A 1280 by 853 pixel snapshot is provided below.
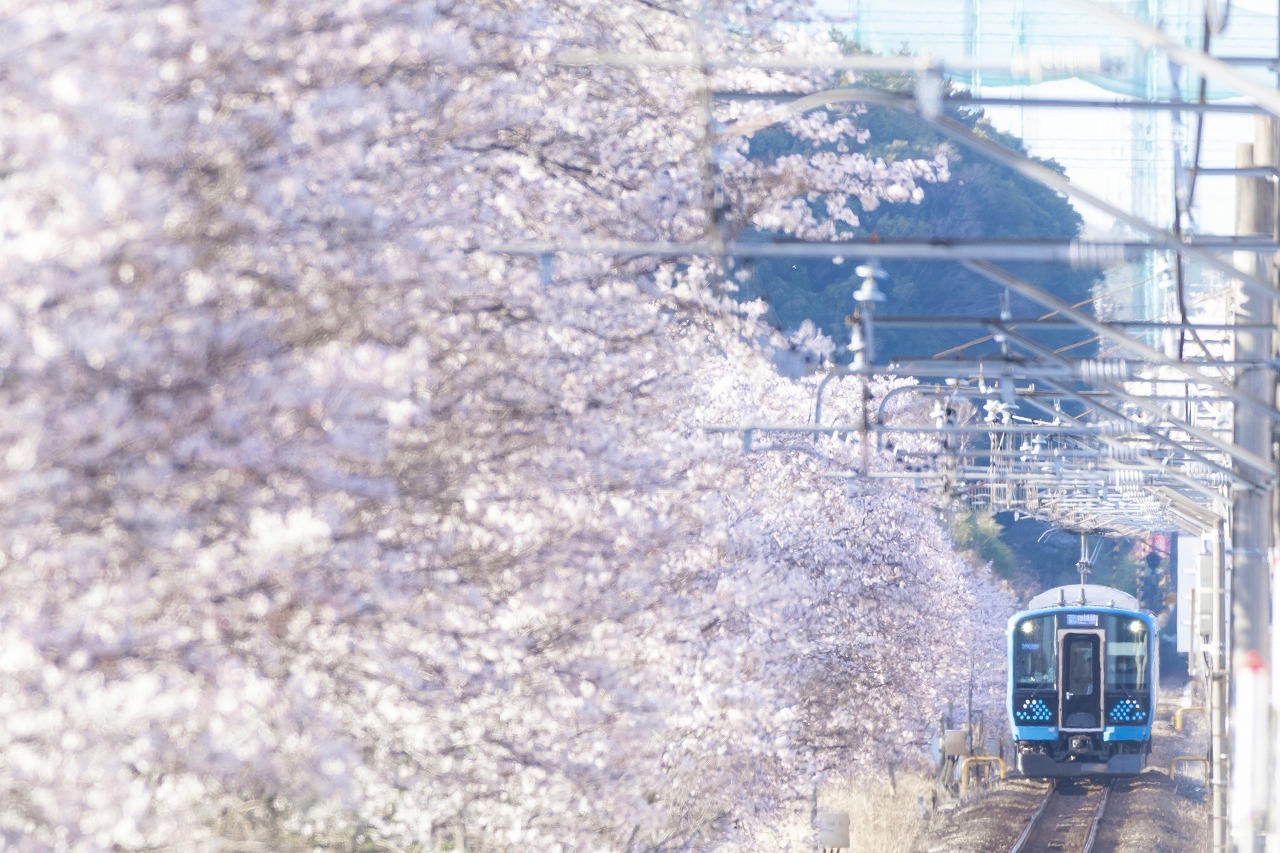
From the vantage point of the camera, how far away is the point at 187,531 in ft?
17.9

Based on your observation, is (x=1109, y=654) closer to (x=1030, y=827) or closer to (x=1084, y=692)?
(x=1084, y=692)

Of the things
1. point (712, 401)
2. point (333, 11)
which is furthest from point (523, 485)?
point (712, 401)

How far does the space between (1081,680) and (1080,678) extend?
29mm

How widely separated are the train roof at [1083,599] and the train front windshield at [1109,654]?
31 centimetres

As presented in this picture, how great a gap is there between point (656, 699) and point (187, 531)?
3.65 metres

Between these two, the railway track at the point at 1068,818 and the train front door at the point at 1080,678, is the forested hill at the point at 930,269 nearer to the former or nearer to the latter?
the railway track at the point at 1068,818

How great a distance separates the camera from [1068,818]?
2367cm

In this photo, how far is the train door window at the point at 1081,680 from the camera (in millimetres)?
23016

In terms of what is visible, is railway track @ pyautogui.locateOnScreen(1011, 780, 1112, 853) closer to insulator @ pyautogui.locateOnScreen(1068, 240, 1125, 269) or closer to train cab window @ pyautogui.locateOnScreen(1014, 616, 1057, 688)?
train cab window @ pyautogui.locateOnScreen(1014, 616, 1057, 688)

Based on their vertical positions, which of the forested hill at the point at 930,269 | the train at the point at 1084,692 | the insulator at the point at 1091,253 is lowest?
the train at the point at 1084,692

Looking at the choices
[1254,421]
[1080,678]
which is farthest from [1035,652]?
[1254,421]

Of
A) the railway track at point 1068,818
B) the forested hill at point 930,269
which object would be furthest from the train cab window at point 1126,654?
the forested hill at point 930,269

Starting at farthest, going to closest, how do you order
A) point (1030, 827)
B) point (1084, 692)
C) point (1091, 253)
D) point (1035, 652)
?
1. point (1035, 652)
2. point (1084, 692)
3. point (1030, 827)
4. point (1091, 253)

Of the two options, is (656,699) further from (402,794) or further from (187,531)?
(187,531)
